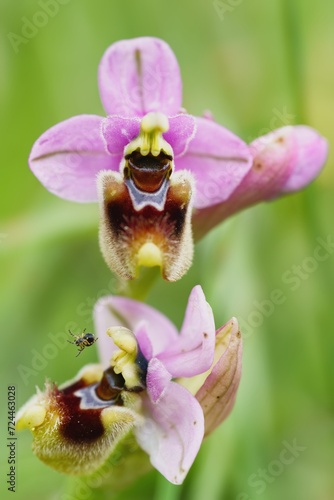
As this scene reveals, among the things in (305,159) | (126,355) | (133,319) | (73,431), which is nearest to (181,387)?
(126,355)

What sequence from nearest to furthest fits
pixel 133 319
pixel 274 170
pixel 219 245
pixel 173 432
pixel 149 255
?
1. pixel 149 255
2. pixel 173 432
3. pixel 274 170
4. pixel 133 319
5. pixel 219 245

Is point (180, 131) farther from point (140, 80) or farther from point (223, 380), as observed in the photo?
point (223, 380)

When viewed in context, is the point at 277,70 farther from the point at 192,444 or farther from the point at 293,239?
the point at 192,444

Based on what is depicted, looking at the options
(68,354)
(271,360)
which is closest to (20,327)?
(68,354)

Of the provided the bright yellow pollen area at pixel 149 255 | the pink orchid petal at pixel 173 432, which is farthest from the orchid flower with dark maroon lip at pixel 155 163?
the pink orchid petal at pixel 173 432

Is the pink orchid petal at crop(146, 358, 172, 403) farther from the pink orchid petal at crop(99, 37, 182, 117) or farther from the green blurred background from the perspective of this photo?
the pink orchid petal at crop(99, 37, 182, 117)

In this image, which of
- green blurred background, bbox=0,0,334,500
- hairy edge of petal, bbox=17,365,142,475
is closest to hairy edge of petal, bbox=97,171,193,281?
hairy edge of petal, bbox=17,365,142,475
